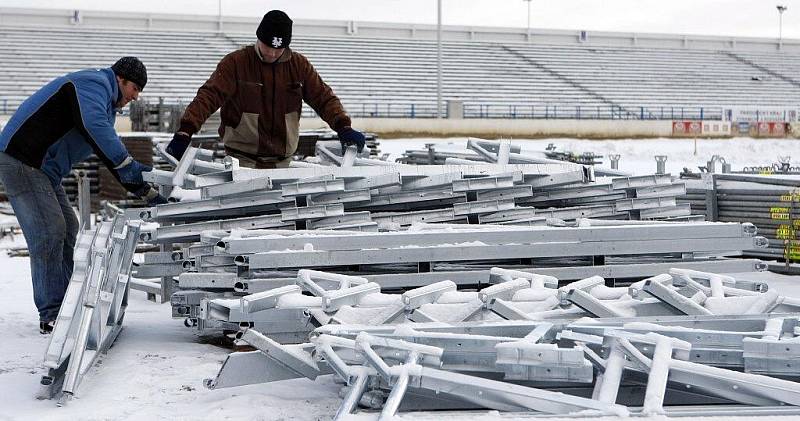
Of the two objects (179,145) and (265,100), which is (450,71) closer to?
(265,100)

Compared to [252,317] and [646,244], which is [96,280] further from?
[646,244]

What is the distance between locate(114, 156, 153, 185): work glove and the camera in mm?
6062

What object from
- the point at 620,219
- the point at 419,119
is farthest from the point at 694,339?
the point at 419,119

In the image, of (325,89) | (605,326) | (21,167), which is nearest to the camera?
(605,326)

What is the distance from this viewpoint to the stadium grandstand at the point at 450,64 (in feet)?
136

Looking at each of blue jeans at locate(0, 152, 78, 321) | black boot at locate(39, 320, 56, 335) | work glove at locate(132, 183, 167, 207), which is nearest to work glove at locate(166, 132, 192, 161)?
work glove at locate(132, 183, 167, 207)

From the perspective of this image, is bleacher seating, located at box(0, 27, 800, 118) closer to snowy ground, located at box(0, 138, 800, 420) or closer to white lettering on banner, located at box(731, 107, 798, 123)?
white lettering on banner, located at box(731, 107, 798, 123)

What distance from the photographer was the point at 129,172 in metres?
6.12

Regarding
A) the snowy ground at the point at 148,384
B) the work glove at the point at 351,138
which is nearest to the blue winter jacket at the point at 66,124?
the snowy ground at the point at 148,384

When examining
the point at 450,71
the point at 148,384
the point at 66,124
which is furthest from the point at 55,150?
the point at 450,71

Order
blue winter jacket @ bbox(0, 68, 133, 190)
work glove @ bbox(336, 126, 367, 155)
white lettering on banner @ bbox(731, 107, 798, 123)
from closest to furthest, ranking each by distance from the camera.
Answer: blue winter jacket @ bbox(0, 68, 133, 190) → work glove @ bbox(336, 126, 367, 155) → white lettering on banner @ bbox(731, 107, 798, 123)

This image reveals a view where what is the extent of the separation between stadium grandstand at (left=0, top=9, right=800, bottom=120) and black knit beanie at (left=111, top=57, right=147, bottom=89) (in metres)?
31.2

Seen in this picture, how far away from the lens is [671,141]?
125 ft

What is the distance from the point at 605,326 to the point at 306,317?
1.41 m
